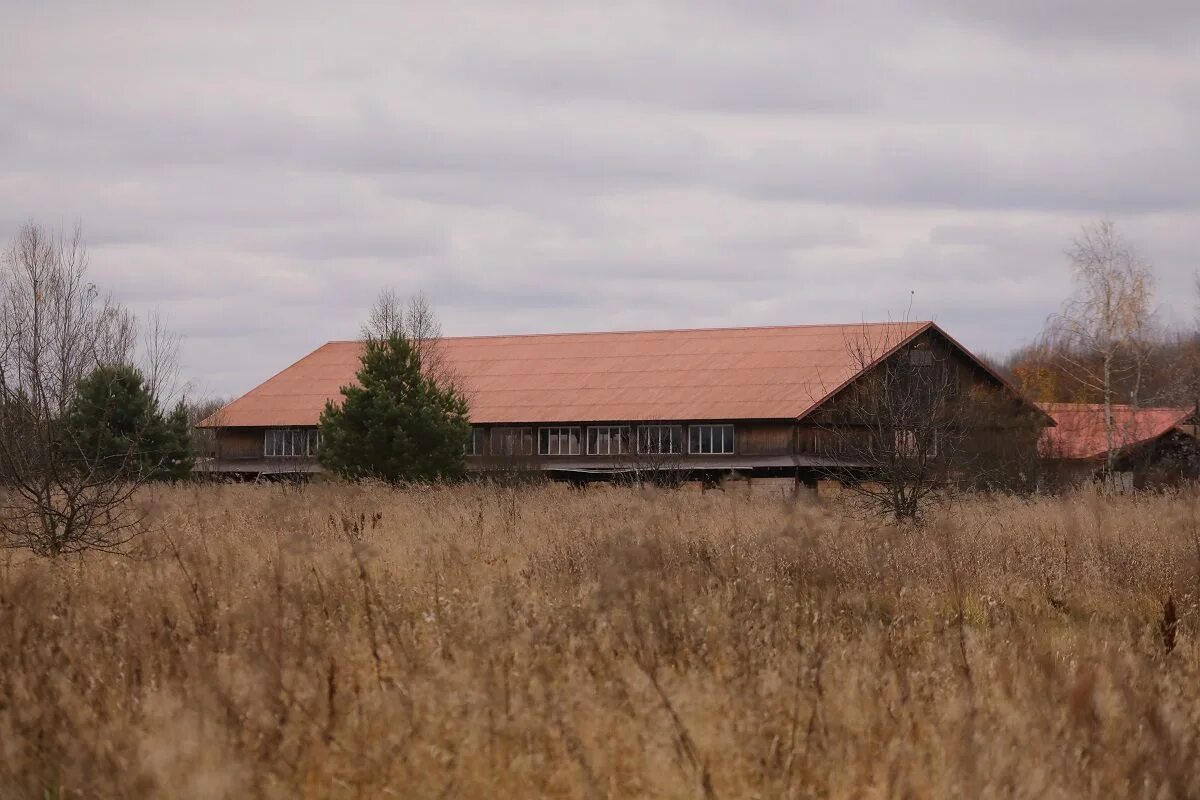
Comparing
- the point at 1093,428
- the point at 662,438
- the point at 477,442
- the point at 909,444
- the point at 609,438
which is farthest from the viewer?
the point at 1093,428

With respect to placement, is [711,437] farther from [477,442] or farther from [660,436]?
[477,442]

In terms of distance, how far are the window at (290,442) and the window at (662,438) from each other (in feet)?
39.5

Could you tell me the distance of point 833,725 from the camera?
5.97 meters

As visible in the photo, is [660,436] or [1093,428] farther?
[1093,428]

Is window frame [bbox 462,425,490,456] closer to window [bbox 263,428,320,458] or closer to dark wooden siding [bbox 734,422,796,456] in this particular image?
window [bbox 263,428,320,458]

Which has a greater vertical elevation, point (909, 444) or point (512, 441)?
point (512, 441)

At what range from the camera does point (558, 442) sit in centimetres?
4503

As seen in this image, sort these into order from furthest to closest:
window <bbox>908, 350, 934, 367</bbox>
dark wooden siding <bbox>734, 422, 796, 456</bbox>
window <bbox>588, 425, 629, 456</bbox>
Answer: window <bbox>588, 425, 629, 456</bbox> → dark wooden siding <bbox>734, 422, 796, 456</bbox> → window <bbox>908, 350, 934, 367</bbox>

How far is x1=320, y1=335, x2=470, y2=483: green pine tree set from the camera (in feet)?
122

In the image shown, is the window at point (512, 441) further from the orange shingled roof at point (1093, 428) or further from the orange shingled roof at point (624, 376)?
the orange shingled roof at point (1093, 428)

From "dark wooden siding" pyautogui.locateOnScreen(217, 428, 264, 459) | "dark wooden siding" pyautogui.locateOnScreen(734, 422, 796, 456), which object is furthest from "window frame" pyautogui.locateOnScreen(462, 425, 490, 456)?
"dark wooden siding" pyautogui.locateOnScreen(217, 428, 264, 459)

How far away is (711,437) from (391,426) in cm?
1034

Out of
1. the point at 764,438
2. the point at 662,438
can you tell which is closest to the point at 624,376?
the point at 662,438

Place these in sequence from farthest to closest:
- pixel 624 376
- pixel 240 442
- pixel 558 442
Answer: pixel 240 442 → pixel 624 376 → pixel 558 442
